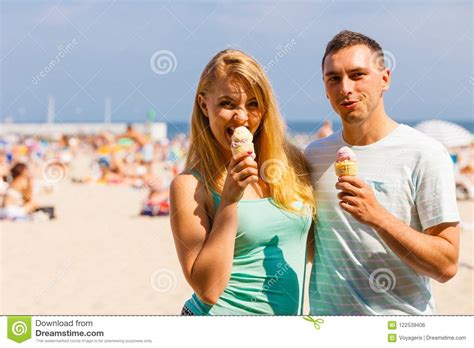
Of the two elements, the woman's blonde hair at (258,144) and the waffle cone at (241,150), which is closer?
the waffle cone at (241,150)

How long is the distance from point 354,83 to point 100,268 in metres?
6.60

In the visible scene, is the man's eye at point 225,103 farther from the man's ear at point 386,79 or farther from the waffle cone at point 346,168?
the man's ear at point 386,79

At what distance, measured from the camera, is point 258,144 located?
289cm

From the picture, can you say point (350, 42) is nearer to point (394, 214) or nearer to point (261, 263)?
point (394, 214)

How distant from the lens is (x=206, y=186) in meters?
2.76

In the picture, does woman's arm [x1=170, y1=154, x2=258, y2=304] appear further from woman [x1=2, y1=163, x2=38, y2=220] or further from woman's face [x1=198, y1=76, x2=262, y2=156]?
woman [x1=2, y1=163, x2=38, y2=220]

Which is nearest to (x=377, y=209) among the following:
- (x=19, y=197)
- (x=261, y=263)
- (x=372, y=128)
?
(x=372, y=128)

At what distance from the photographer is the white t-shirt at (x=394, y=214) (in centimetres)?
266

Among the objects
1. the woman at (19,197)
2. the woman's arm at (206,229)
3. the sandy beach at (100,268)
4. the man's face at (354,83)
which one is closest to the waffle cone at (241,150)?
the woman's arm at (206,229)

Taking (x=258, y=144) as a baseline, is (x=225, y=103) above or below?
above

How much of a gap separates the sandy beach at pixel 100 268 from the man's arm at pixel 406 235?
4.12 m
